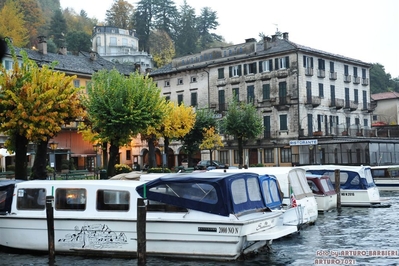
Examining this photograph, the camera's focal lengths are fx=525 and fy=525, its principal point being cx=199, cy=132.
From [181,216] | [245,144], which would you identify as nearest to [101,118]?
[181,216]

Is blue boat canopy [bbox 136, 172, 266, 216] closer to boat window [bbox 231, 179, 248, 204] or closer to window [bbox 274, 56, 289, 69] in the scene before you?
boat window [bbox 231, 179, 248, 204]

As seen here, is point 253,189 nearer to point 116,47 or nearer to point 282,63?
point 282,63

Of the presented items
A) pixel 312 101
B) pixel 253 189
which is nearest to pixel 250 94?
pixel 312 101

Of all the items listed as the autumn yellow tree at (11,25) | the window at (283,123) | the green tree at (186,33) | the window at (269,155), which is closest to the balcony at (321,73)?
the window at (283,123)

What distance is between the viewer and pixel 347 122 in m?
65.8

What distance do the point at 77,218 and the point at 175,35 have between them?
11972 cm

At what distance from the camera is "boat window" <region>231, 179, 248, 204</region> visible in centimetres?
1594

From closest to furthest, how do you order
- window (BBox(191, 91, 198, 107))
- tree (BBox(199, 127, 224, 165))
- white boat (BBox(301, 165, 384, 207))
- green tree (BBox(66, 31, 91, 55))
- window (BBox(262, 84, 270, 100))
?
1. white boat (BBox(301, 165, 384, 207))
2. tree (BBox(199, 127, 224, 165))
3. window (BBox(262, 84, 270, 100))
4. window (BBox(191, 91, 198, 107))
5. green tree (BBox(66, 31, 91, 55))

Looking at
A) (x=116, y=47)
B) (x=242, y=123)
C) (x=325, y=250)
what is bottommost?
(x=325, y=250)

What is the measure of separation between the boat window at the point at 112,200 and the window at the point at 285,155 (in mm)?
44688

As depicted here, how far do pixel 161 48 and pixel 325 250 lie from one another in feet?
368

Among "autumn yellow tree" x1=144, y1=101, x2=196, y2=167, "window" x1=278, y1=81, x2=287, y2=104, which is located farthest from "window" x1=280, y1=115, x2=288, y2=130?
"autumn yellow tree" x1=144, y1=101, x2=196, y2=167

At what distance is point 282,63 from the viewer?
60.7m

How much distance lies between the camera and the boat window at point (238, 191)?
1594 cm
